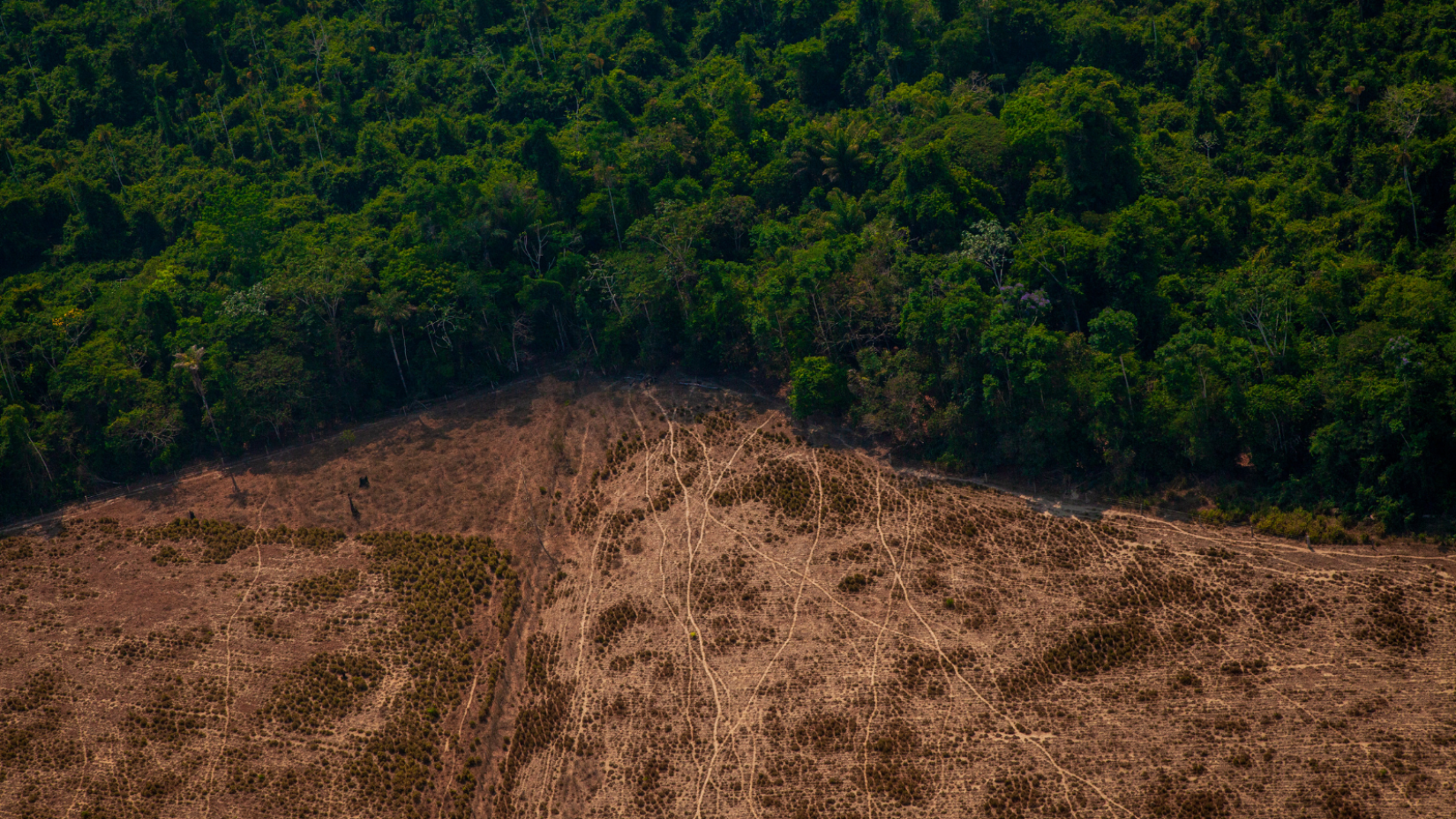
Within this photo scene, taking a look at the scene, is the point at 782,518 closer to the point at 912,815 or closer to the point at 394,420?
the point at 912,815

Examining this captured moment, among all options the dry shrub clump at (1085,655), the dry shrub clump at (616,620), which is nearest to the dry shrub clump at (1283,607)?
the dry shrub clump at (1085,655)

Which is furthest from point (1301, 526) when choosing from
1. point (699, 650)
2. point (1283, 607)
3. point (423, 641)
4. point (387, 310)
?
point (387, 310)

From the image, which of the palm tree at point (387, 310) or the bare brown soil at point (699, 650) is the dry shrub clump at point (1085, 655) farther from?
the palm tree at point (387, 310)

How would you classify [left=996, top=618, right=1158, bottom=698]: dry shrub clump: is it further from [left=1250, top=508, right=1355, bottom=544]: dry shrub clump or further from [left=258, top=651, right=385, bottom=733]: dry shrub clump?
[left=258, top=651, right=385, bottom=733]: dry shrub clump

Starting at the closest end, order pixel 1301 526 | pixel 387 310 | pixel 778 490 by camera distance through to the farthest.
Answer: pixel 1301 526 → pixel 778 490 → pixel 387 310

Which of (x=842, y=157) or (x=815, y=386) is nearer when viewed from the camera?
(x=815, y=386)

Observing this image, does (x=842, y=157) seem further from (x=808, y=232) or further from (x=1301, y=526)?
(x=1301, y=526)

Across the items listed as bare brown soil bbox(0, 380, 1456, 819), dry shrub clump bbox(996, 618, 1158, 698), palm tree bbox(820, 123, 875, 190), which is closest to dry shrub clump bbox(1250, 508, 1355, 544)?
bare brown soil bbox(0, 380, 1456, 819)
